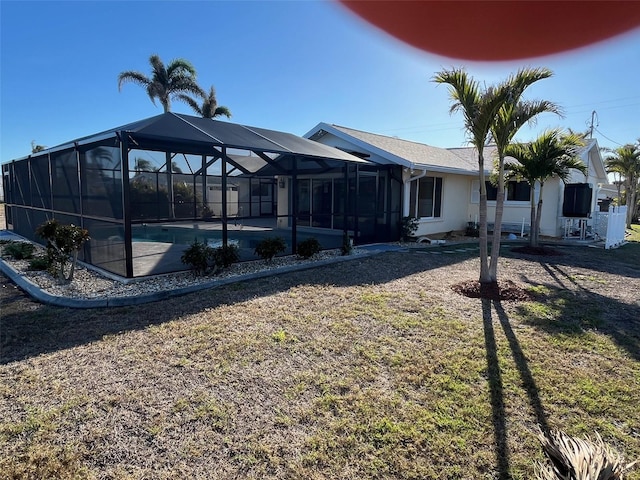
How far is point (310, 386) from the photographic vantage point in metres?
3.22

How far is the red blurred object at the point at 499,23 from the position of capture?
303 centimetres

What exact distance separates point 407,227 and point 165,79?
19.3m

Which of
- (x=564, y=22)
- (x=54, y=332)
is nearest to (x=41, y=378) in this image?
(x=54, y=332)

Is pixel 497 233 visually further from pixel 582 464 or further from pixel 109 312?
pixel 109 312

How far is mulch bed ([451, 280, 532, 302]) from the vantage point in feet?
19.8

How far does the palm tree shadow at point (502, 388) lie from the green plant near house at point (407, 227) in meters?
7.51

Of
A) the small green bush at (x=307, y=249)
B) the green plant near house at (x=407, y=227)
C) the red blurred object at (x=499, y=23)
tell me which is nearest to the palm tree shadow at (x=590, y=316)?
the red blurred object at (x=499, y=23)

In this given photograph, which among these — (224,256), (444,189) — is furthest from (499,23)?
(444,189)

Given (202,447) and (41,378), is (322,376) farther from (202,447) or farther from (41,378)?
(41,378)

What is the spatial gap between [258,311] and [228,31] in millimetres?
6077

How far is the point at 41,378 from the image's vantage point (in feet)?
10.8

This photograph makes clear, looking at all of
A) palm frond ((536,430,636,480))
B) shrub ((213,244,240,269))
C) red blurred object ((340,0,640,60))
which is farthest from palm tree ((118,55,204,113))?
palm frond ((536,430,636,480))

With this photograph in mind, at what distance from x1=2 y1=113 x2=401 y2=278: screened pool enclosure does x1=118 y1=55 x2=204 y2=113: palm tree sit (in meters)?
10.5

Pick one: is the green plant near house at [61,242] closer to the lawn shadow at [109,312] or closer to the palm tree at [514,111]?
the lawn shadow at [109,312]
